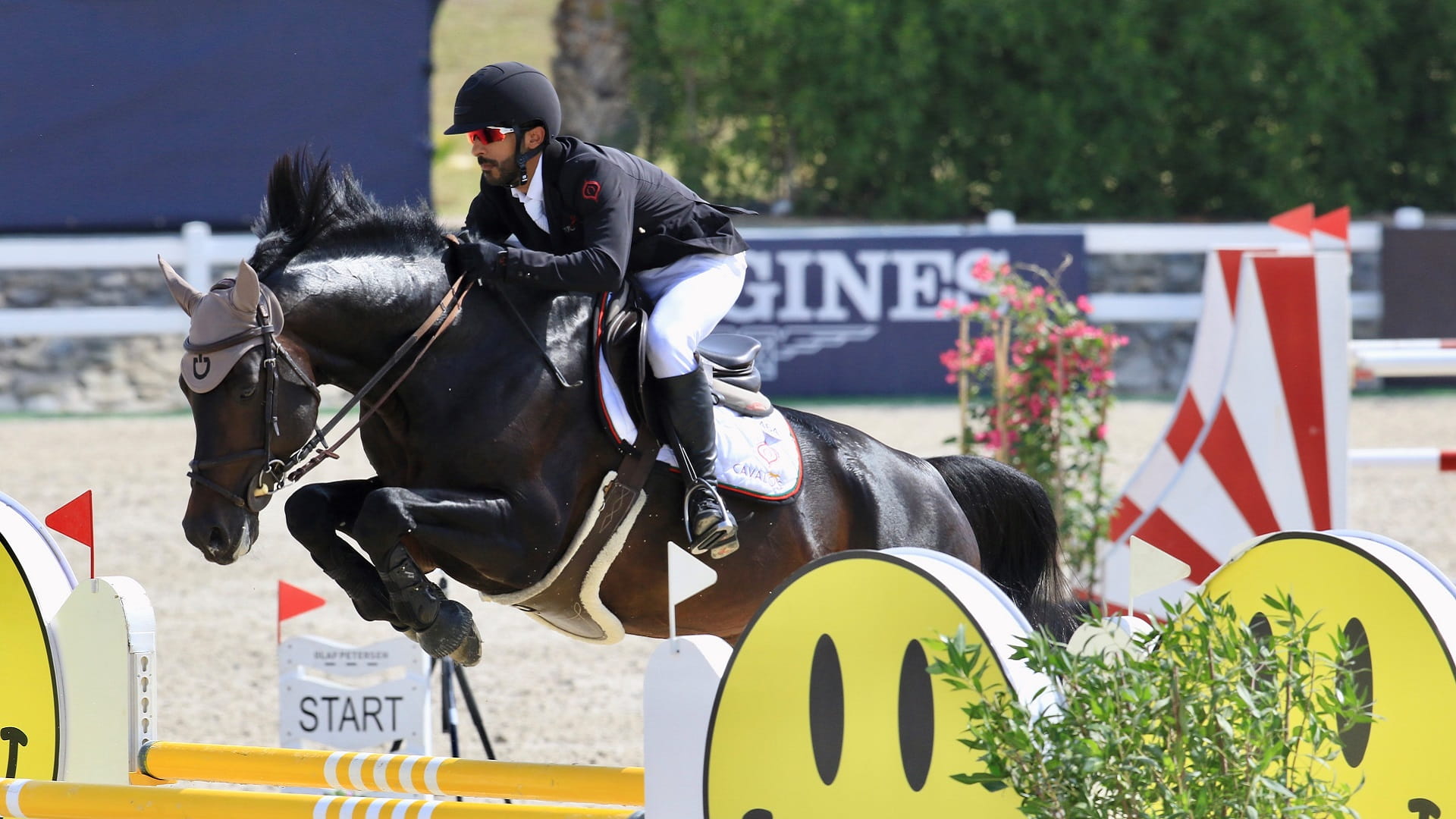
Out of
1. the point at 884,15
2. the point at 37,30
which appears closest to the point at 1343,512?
the point at 37,30

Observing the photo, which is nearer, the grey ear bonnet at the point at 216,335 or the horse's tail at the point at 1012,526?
the grey ear bonnet at the point at 216,335

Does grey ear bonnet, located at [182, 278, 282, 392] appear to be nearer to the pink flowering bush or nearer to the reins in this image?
the reins

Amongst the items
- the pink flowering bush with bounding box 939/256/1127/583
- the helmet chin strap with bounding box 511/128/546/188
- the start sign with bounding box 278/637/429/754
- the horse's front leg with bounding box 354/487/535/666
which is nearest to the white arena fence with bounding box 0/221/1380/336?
the pink flowering bush with bounding box 939/256/1127/583

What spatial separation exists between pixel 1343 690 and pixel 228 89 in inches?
372

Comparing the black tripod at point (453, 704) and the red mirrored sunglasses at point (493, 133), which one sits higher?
the red mirrored sunglasses at point (493, 133)

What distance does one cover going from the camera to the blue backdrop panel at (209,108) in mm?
10023

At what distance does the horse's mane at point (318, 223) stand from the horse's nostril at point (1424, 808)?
2.02 metres

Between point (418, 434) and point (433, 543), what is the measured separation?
0.25 m

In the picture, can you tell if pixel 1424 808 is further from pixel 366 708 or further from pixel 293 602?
pixel 293 602

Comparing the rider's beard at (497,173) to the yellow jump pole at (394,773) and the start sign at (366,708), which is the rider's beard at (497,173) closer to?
the yellow jump pole at (394,773)

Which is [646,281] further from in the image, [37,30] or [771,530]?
[37,30]

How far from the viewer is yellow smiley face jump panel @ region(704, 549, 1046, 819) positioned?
6.23 feet

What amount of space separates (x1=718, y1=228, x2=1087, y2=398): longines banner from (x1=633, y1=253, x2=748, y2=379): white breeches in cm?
645

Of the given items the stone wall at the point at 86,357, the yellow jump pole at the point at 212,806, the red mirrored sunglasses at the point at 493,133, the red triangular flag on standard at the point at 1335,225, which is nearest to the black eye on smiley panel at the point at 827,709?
the yellow jump pole at the point at 212,806
